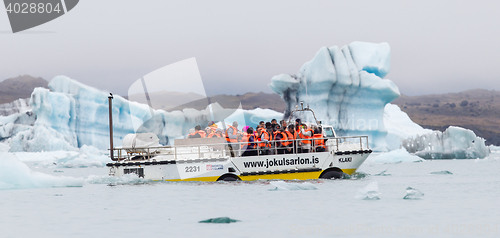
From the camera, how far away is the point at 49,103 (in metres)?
32.9

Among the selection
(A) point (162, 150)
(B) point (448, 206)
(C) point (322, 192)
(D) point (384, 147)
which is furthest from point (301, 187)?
(D) point (384, 147)

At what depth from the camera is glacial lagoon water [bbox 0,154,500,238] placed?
6.48 meters

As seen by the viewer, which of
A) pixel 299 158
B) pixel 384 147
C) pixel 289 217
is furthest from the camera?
pixel 384 147

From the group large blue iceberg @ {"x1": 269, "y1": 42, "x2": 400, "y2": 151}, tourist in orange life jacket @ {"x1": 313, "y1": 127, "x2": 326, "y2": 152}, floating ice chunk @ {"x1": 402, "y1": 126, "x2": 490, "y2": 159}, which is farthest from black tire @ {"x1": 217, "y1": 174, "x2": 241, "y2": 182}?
floating ice chunk @ {"x1": 402, "y1": 126, "x2": 490, "y2": 159}

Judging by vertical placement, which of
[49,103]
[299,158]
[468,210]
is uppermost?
[49,103]

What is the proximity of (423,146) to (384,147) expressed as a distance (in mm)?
2548

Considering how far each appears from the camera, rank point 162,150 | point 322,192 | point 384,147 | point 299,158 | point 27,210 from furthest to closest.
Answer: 1. point 384,147
2. point 162,150
3. point 299,158
4. point 322,192
5. point 27,210

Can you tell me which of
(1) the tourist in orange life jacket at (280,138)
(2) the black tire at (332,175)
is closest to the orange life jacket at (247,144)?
(1) the tourist in orange life jacket at (280,138)

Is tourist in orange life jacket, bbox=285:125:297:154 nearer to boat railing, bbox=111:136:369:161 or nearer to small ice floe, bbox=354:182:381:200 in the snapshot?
boat railing, bbox=111:136:369:161

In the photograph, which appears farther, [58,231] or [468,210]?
[468,210]

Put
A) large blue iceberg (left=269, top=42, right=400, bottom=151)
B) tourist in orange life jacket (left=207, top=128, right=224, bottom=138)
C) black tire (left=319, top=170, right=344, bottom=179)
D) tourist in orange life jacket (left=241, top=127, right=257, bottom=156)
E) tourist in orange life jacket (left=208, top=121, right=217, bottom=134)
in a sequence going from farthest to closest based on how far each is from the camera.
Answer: large blue iceberg (left=269, top=42, right=400, bottom=151)
tourist in orange life jacket (left=208, top=121, right=217, bottom=134)
tourist in orange life jacket (left=207, top=128, right=224, bottom=138)
black tire (left=319, top=170, right=344, bottom=179)
tourist in orange life jacket (left=241, top=127, right=257, bottom=156)

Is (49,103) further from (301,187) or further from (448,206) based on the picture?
(448,206)

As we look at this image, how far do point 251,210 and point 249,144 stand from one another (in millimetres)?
4696

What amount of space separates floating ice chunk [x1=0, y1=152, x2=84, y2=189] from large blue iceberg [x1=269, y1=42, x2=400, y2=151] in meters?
18.4
